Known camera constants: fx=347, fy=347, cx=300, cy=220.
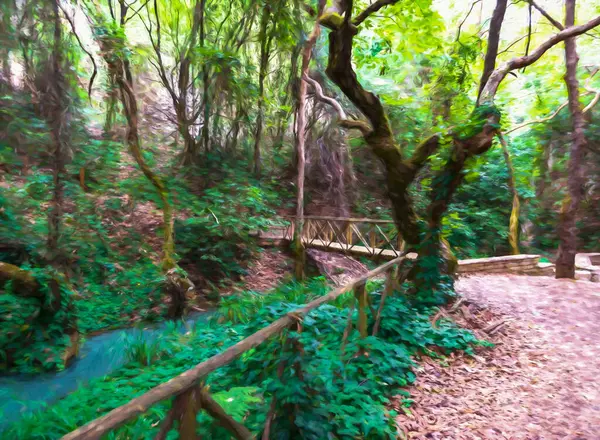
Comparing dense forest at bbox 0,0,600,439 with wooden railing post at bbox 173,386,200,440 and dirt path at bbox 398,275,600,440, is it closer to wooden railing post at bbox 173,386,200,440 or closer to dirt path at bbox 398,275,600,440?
wooden railing post at bbox 173,386,200,440

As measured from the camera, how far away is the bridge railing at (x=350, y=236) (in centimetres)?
847

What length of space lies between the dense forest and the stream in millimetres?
51

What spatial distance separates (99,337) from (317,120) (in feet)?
32.6

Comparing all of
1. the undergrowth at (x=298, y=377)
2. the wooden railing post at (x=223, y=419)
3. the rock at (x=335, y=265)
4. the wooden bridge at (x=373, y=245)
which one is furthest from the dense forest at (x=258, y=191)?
the wooden bridge at (x=373, y=245)

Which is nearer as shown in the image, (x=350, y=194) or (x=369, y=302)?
(x=369, y=302)

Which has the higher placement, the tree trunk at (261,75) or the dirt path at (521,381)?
the tree trunk at (261,75)

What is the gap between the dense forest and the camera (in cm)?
316

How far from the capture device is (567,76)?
6.57m

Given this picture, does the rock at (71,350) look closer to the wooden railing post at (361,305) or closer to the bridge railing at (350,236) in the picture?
the wooden railing post at (361,305)

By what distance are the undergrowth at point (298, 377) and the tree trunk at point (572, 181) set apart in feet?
12.9

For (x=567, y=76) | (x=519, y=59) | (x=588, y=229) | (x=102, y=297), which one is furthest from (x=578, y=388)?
(x=588, y=229)

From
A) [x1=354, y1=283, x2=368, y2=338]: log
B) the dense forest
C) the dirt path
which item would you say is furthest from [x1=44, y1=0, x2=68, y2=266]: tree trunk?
the dirt path

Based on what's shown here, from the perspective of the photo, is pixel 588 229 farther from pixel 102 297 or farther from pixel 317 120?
pixel 102 297

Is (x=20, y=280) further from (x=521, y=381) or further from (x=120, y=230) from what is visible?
(x=521, y=381)
